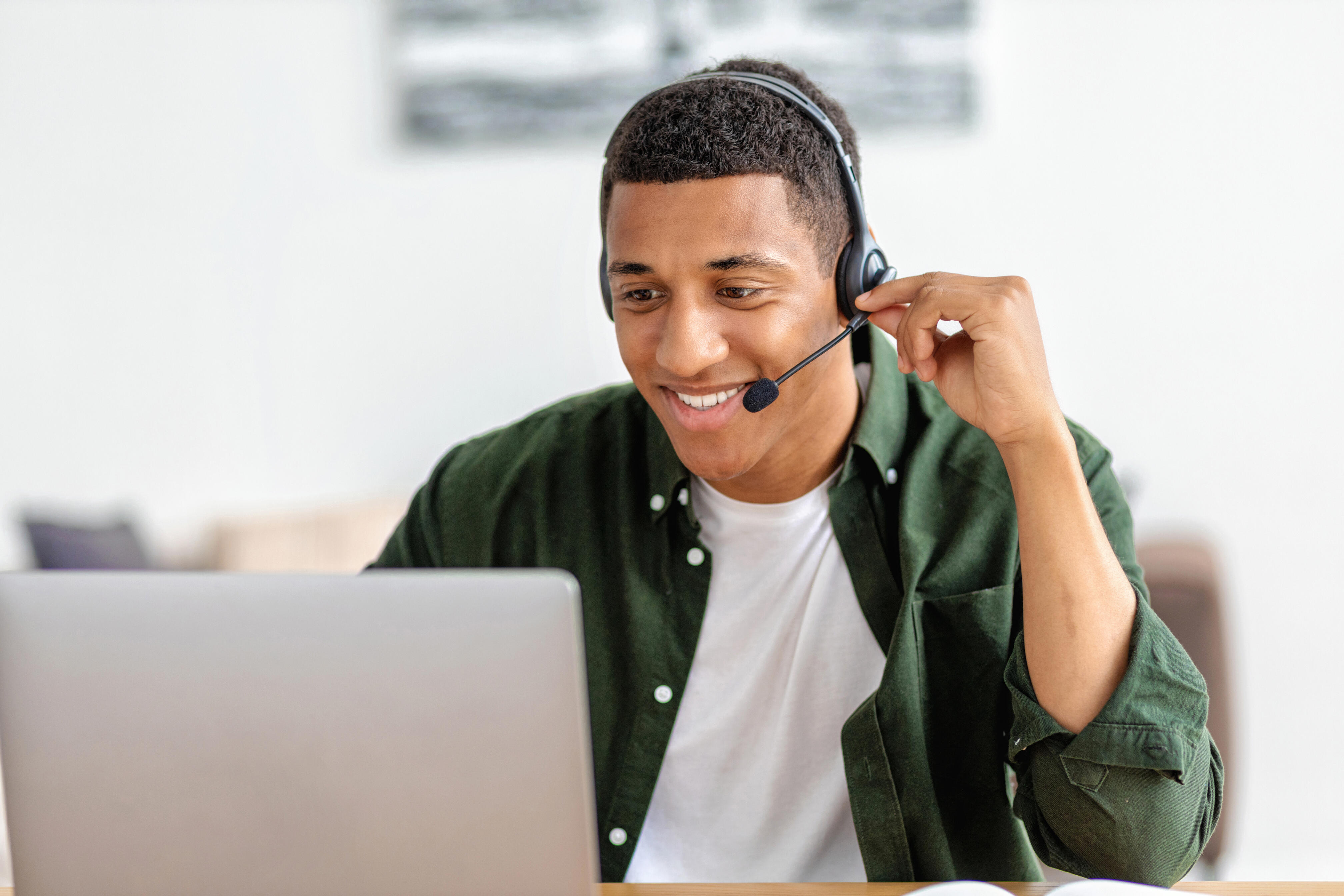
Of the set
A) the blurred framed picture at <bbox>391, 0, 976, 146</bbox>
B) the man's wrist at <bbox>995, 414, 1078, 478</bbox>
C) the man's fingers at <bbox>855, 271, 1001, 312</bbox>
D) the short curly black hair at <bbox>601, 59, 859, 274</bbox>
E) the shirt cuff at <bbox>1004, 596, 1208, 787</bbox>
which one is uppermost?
the blurred framed picture at <bbox>391, 0, 976, 146</bbox>

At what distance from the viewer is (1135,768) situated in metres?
0.94

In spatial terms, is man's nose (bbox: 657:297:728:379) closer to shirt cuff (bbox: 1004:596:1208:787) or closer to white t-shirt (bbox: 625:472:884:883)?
white t-shirt (bbox: 625:472:884:883)

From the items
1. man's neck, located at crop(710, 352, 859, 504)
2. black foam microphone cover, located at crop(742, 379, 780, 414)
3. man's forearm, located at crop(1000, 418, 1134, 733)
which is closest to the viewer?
man's forearm, located at crop(1000, 418, 1134, 733)

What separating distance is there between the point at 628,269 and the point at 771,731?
1.65 feet

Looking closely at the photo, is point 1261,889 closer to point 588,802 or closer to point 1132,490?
point 588,802

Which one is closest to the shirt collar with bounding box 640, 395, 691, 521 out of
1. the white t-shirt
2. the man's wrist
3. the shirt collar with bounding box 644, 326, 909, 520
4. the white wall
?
the shirt collar with bounding box 644, 326, 909, 520

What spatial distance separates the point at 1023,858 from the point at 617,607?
0.49 meters

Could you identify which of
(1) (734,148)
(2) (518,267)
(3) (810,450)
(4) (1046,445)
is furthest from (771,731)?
(2) (518,267)

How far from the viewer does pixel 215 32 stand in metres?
2.56

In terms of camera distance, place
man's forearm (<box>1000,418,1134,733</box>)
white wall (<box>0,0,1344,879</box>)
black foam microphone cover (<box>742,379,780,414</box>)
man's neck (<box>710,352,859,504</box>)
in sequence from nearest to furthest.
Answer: man's forearm (<box>1000,418,1134,733</box>) < black foam microphone cover (<box>742,379,780,414</box>) < man's neck (<box>710,352,859,504</box>) < white wall (<box>0,0,1344,879</box>)

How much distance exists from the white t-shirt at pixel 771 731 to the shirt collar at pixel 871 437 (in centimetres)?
9

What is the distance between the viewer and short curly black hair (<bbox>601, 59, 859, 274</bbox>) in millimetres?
1061

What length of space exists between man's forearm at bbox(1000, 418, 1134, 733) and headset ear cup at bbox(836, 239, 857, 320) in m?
0.24

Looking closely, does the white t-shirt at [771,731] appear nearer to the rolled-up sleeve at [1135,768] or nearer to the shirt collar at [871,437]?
the shirt collar at [871,437]
